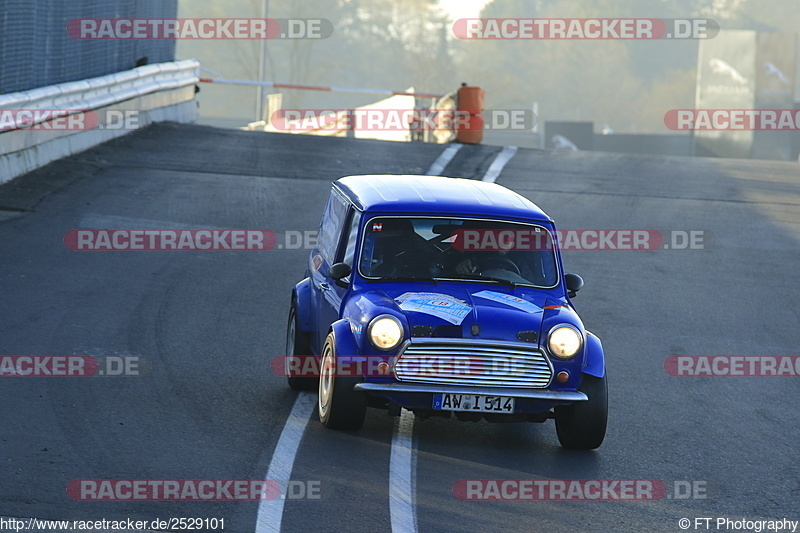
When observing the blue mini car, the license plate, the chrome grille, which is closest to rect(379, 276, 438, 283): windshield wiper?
the blue mini car

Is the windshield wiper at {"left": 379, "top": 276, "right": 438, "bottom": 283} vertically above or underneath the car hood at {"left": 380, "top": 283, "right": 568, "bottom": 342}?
above

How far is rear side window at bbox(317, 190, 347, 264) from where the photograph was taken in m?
9.20

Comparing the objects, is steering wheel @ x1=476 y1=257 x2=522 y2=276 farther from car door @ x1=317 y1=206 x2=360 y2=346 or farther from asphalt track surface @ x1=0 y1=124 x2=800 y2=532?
asphalt track surface @ x1=0 y1=124 x2=800 y2=532

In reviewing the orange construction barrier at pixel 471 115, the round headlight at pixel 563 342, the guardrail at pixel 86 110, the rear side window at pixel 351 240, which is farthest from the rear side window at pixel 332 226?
the orange construction barrier at pixel 471 115

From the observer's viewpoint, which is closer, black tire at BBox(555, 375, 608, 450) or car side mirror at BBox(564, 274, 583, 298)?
black tire at BBox(555, 375, 608, 450)

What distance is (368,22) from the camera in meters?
131

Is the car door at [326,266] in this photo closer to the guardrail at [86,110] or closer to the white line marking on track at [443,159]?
the guardrail at [86,110]

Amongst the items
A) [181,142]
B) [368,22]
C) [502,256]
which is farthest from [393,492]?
[368,22]

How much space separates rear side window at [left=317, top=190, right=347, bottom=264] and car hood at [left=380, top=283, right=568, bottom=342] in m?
1.03

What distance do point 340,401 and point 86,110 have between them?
42.6ft

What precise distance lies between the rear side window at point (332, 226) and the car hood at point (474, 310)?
103 cm

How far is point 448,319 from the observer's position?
7773 millimetres

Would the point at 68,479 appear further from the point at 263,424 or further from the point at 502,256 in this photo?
the point at 502,256

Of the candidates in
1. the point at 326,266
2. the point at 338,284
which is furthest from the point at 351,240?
the point at 326,266
